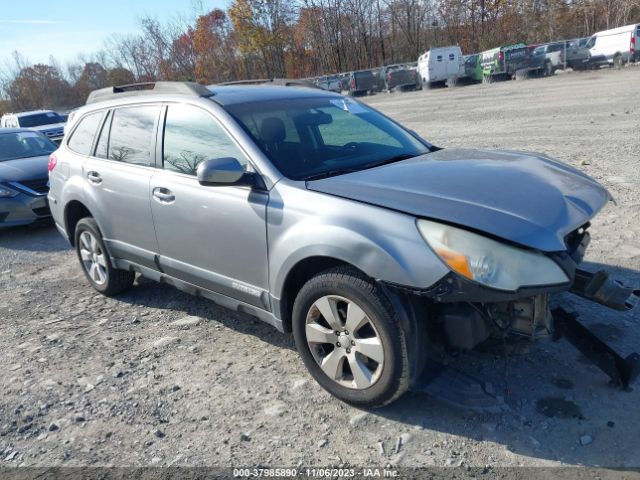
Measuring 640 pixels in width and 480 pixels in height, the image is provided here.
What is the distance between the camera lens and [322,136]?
4086 mm

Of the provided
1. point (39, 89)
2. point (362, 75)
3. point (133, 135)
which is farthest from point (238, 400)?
point (39, 89)

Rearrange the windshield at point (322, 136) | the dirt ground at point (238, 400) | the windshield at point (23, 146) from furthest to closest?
the windshield at point (23, 146) → the windshield at point (322, 136) → the dirt ground at point (238, 400)

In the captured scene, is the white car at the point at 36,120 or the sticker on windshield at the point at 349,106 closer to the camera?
the sticker on windshield at the point at 349,106

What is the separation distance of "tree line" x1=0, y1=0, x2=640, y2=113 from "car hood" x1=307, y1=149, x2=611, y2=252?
165ft

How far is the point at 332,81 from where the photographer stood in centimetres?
3888

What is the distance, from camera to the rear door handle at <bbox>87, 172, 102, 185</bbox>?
4797 mm

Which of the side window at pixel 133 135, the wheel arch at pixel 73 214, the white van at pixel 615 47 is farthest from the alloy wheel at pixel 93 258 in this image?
the white van at pixel 615 47

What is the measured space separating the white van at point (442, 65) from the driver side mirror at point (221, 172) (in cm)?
3245

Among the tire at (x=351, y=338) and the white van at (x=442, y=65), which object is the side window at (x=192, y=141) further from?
the white van at (x=442, y=65)

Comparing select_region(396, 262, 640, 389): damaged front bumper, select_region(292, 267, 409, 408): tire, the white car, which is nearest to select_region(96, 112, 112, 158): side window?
select_region(292, 267, 409, 408): tire

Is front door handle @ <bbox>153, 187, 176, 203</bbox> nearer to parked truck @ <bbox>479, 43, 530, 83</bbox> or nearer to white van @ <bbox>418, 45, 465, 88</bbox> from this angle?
parked truck @ <bbox>479, 43, 530, 83</bbox>

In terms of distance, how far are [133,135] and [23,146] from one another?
649 cm

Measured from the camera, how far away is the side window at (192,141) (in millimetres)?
3740

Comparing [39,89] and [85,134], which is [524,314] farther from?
[39,89]
